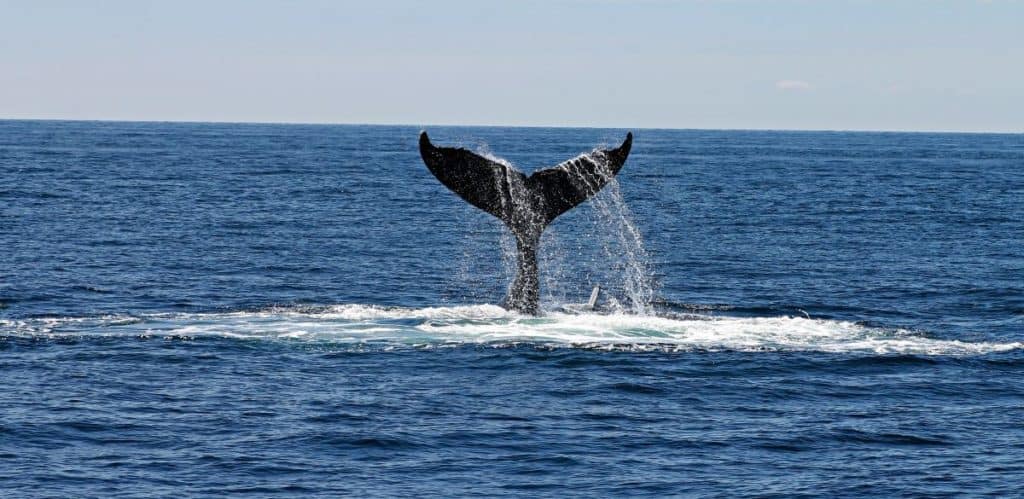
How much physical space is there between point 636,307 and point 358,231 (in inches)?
793

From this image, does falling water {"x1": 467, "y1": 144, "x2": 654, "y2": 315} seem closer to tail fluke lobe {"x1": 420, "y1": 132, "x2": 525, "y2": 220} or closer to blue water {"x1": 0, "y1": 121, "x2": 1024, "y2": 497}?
tail fluke lobe {"x1": 420, "y1": 132, "x2": 525, "y2": 220}

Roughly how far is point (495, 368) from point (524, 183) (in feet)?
8.99

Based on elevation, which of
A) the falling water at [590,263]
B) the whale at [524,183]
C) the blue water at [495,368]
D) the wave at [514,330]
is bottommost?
the falling water at [590,263]

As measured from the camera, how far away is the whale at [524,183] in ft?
67.3

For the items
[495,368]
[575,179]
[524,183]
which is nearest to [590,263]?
[524,183]

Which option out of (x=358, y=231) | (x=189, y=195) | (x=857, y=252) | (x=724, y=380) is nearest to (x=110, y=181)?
(x=189, y=195)

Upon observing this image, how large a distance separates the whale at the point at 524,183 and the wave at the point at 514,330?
6.09ft

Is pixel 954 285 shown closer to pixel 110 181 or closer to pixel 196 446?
pixel 196 446

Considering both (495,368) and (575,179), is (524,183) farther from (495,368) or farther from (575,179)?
(495,368)

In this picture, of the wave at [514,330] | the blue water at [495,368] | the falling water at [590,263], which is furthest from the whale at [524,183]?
the wave at [514,330]

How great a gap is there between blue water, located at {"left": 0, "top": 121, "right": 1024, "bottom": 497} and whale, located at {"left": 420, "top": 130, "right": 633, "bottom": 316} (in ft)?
4.86

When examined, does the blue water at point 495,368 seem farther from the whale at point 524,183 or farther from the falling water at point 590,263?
the whale at point 524,183

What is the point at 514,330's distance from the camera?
75.6 feet

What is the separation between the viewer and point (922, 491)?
15180mm
